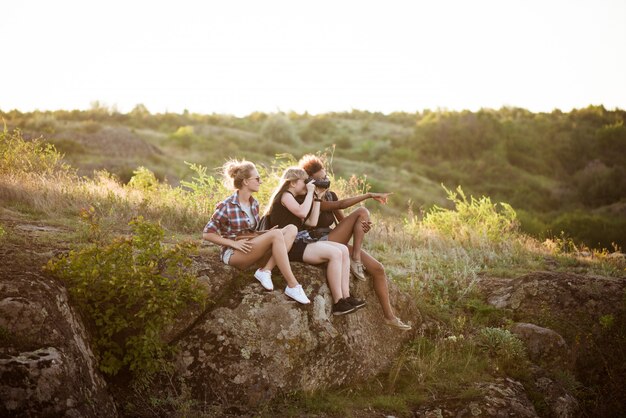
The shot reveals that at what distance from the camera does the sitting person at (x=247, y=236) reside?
5.16m

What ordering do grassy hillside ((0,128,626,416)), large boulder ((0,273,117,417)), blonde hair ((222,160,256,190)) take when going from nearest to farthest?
large boulder ((0,273,117,417)), grassy hillside ((0,128,626,416)), blonde hair ((222,160,256,190))

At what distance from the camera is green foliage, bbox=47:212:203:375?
14.4 feet

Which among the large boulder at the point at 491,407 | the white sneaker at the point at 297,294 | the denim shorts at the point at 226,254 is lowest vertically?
the large boulder at the point at 491,407

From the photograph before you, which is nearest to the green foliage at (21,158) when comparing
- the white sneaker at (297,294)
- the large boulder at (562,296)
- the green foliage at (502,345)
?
the white sneaker at (297,294)

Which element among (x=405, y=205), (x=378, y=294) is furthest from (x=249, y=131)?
(x=378, y=294)

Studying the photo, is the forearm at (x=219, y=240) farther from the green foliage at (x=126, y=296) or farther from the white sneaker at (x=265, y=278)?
the green foliage at (x=126, y=296)

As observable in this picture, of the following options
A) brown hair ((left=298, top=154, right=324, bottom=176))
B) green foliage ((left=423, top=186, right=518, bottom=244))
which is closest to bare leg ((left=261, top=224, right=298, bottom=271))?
brown hair ((left=298, top=154, right=324, bottom=176))

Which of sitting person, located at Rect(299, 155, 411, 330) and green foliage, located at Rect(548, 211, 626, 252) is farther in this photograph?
green foliage, located at Rect(548, 211, 626, 252)

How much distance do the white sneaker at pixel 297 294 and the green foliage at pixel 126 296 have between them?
0.84 metres

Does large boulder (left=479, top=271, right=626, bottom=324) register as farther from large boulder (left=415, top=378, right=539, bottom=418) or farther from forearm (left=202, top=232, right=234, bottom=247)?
forearm (left=202, top=232, right=234, bottom=247)

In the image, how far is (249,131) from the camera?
36406mm

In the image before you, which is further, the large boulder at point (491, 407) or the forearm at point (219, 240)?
the forearm at point (219, 240)

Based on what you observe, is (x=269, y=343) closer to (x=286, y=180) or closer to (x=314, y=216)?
(x=314, y=216)

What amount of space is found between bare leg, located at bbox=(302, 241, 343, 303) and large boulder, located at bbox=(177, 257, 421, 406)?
13 cm
